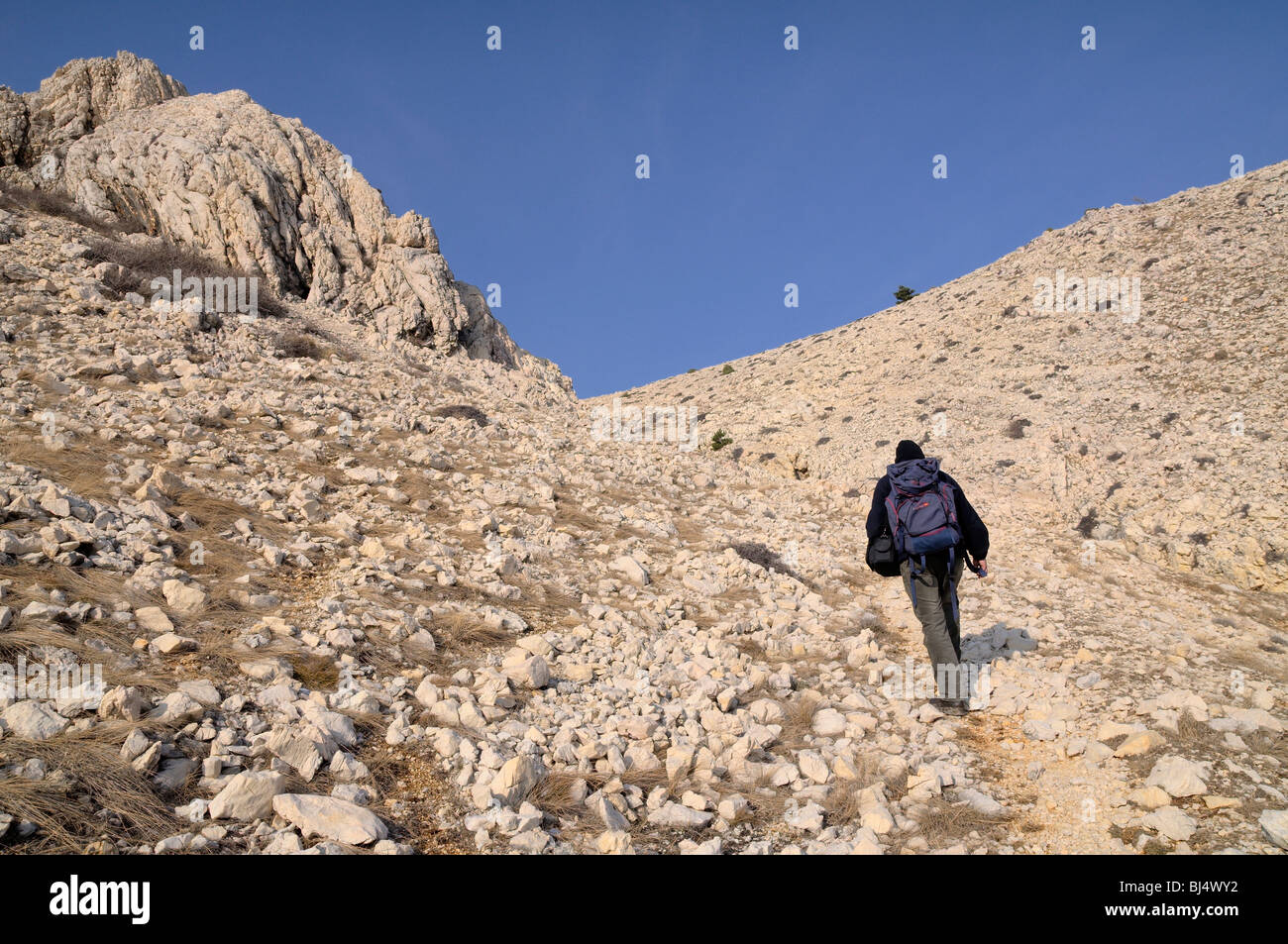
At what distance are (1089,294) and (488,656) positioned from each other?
897 inches

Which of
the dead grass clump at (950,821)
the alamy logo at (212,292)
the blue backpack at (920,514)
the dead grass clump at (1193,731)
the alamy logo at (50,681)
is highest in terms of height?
the alamy logo at (212,292)

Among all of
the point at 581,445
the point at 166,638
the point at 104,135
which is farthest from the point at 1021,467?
the point at 104,135

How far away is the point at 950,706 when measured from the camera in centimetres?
613

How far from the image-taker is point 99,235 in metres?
14.8

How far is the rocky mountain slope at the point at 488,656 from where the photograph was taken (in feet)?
12.3

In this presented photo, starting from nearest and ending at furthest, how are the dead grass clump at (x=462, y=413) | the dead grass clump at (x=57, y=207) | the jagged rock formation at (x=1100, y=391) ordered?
the jagged rock formation at (x=1100, y=391) < the dead grass clump at (x=462, y=413) < the dead grass clump at (x=57, y=207)

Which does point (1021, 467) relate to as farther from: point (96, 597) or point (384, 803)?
point (96, 597)

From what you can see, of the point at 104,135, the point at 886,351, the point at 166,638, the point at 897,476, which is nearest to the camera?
the point at 166,638

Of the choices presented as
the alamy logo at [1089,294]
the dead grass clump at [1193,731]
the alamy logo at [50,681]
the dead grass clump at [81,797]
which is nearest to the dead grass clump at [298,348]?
the alamy logo at [50,681]

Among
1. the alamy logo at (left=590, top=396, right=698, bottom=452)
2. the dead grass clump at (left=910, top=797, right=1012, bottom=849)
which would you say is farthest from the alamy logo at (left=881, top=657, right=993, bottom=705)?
the alamy logo at (left=590, top=396, right=698, bottom=452)

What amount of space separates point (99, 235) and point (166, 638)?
1490cm

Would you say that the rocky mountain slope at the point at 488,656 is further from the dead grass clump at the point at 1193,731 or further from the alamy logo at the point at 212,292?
the alamy logo at the point at 212,292

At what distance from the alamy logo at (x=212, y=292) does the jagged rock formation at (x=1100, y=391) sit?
13.4m
